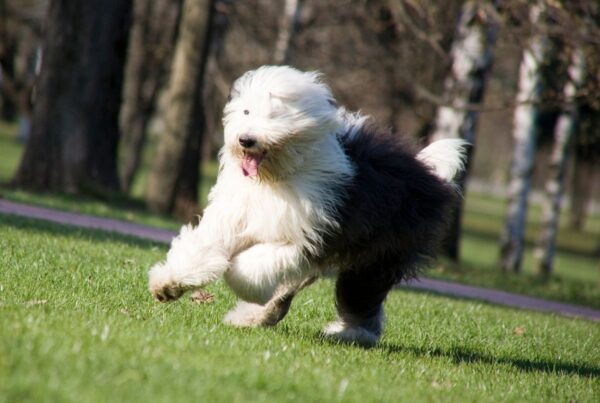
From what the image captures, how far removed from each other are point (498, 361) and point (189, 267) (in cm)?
256

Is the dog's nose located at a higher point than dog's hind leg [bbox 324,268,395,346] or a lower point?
higher

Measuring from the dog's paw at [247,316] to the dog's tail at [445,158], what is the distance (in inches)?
64.1

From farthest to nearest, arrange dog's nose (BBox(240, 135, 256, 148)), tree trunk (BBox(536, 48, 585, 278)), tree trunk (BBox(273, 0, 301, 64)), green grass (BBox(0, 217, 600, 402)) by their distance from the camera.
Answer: tree trunk (BBox(536, 48, 585, 278))
tree trunk (BBox(273, 0, 301, 64))
dog's nose (BBox(240, 135, 256, 148))
green grass (BBox(0, 217, 600, 402))

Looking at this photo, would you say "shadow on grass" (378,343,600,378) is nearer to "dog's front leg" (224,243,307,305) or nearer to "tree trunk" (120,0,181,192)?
"dog's front leg" (224,243,307,305)

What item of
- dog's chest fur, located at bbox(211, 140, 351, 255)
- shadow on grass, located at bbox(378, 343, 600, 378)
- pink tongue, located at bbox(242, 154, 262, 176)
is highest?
pink tongue, located at bbox(242, 154, 262, 176)

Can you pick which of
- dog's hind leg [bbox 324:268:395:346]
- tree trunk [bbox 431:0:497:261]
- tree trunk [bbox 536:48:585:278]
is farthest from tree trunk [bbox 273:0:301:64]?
dog's hind leg [bbox 324:268:395:346]

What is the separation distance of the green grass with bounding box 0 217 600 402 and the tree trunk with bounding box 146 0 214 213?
758cm

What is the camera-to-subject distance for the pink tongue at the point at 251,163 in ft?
19.7

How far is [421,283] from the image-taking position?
41.9ft

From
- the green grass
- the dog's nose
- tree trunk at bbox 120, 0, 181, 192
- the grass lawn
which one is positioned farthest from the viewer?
tree trunk at bbox 120, 0, 181, 192

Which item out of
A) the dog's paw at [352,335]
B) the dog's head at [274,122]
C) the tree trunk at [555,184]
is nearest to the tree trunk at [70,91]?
the dog's paw at [352,335]

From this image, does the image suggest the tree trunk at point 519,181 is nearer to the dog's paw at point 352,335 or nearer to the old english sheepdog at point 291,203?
the dog's paw at point 352,335

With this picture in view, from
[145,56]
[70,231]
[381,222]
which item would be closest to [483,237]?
[145,56]

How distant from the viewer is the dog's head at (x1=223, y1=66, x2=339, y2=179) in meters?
5.96
